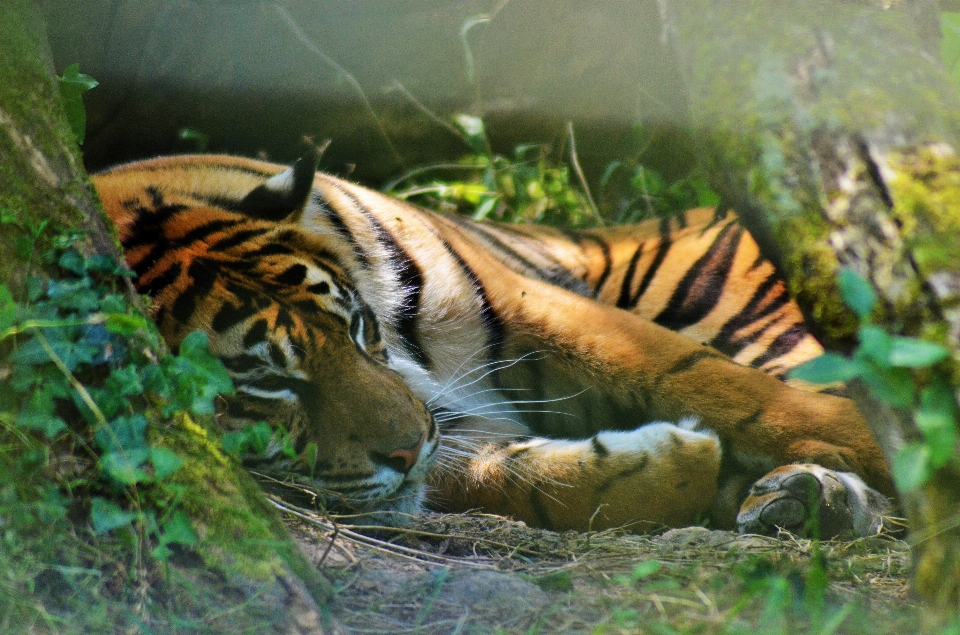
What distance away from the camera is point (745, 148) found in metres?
1.32

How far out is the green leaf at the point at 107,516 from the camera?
1.13m

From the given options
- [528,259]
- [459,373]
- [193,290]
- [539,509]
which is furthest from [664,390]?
[193,290]

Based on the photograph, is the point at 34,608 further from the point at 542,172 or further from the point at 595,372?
the point at 542,172

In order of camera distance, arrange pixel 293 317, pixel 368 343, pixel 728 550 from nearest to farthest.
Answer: pixel 728 550, pixel 293 317, pixel 368 343

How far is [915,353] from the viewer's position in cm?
98

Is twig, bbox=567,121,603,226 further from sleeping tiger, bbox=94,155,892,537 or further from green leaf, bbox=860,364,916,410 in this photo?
green leaf, bbox=860,364,916,410

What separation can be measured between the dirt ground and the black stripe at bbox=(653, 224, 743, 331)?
104 centimetres

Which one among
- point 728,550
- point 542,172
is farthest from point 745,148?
point 542,172

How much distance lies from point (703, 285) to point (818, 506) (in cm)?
111

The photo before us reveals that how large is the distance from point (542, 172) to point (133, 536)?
2.85 m

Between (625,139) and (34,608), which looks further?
(625,139)

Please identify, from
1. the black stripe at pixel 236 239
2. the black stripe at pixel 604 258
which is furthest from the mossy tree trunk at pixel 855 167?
the black stripe at pixel 604 258

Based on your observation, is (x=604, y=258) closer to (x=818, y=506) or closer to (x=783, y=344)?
(x=783, y=344)

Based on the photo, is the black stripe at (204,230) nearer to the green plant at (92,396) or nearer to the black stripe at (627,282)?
the green plant at (92,396)
